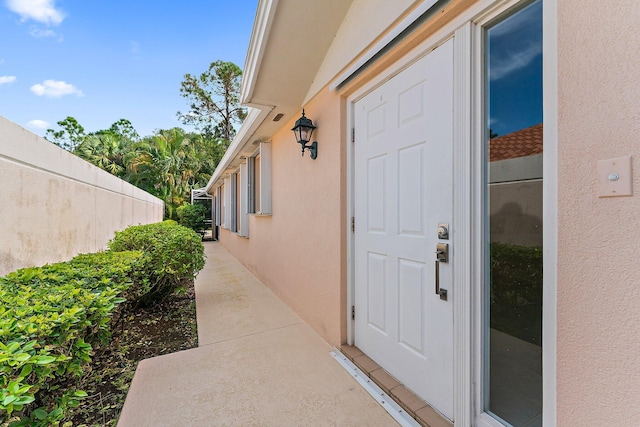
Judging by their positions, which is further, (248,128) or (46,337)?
(248,128)

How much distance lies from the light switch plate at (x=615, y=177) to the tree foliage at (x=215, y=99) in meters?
19.7

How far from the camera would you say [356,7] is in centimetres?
238

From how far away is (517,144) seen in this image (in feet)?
4.67

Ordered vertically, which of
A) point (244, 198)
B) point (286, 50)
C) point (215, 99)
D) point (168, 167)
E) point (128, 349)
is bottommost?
point (128, 349)

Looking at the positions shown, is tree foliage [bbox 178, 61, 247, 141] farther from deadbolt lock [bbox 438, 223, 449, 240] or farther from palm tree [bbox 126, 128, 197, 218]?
deadbolt lock [bbox 438, 223, 449, 240]

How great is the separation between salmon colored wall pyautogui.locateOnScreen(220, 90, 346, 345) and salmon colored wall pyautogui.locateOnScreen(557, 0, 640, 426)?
1.75 m

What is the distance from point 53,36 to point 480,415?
59.6 ft

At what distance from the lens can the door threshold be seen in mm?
1743

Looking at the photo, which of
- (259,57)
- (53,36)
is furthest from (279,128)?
(53,36)

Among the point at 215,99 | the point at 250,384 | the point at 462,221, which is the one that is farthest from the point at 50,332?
the point at 215,99

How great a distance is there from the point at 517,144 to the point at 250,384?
246 cm

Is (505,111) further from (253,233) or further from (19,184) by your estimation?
(253,233)

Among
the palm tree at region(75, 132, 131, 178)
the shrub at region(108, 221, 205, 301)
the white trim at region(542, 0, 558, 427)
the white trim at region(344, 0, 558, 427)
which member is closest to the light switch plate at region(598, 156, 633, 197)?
the white trim at region(542, 0, 558, 427)

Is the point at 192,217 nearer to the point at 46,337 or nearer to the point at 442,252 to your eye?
the point at 46,337
